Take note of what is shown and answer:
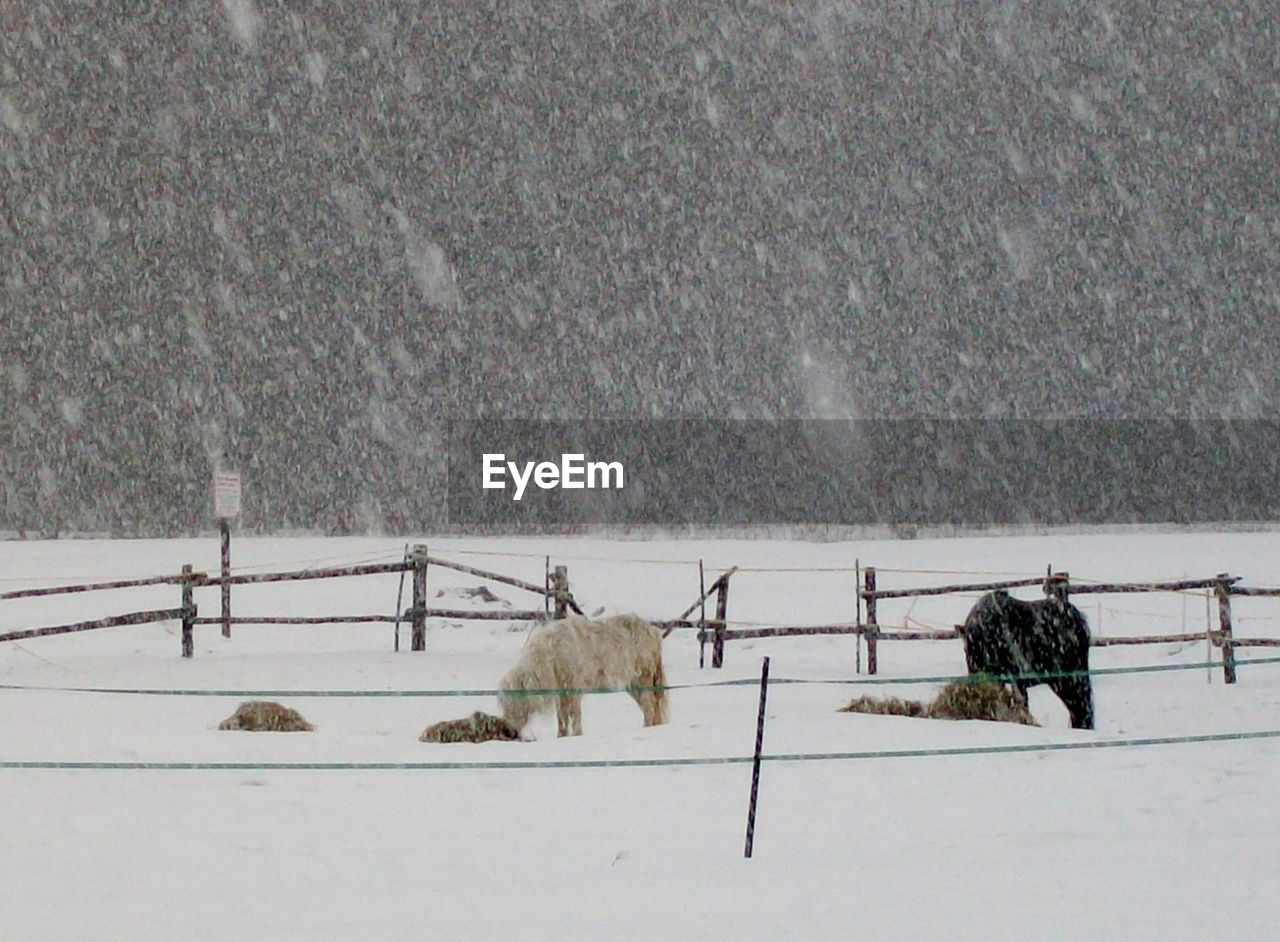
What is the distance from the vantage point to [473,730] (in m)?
9.20

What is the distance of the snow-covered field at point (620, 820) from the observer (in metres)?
5.20

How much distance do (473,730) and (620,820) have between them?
261cm

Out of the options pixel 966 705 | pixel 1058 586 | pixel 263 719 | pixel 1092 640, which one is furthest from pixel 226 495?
pixel 1092 640

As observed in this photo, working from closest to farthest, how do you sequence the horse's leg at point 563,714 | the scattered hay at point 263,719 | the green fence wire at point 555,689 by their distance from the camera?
the green fence wire at point 555,689 < the scattered hay at point 263,719 < the horse's leg at point 563,714

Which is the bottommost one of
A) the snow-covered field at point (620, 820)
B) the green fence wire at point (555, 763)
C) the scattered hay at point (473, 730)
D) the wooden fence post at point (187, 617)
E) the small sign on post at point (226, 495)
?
the snow-covered field at point (620, 820)

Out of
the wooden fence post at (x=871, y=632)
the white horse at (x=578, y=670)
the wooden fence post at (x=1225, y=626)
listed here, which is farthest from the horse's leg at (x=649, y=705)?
the wooden fence post at (x=1225, y=626)

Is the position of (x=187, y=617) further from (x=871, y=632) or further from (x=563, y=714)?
(x=871, y=632)

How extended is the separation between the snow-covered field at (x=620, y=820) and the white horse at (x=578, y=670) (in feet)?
1.17

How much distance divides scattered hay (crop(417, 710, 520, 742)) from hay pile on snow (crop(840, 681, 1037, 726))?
8.03ft

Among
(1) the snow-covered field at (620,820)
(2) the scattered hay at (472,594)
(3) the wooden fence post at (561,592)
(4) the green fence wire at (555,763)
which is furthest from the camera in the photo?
(2) the scattered hay at (472,594)

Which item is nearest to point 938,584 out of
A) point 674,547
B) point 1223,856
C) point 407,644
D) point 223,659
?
point 674,547

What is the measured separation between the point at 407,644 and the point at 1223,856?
40.5 feet

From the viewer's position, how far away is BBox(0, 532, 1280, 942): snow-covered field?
5.20 meters

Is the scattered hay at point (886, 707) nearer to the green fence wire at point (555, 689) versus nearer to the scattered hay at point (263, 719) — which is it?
the green fence wire at point (555, 689)
